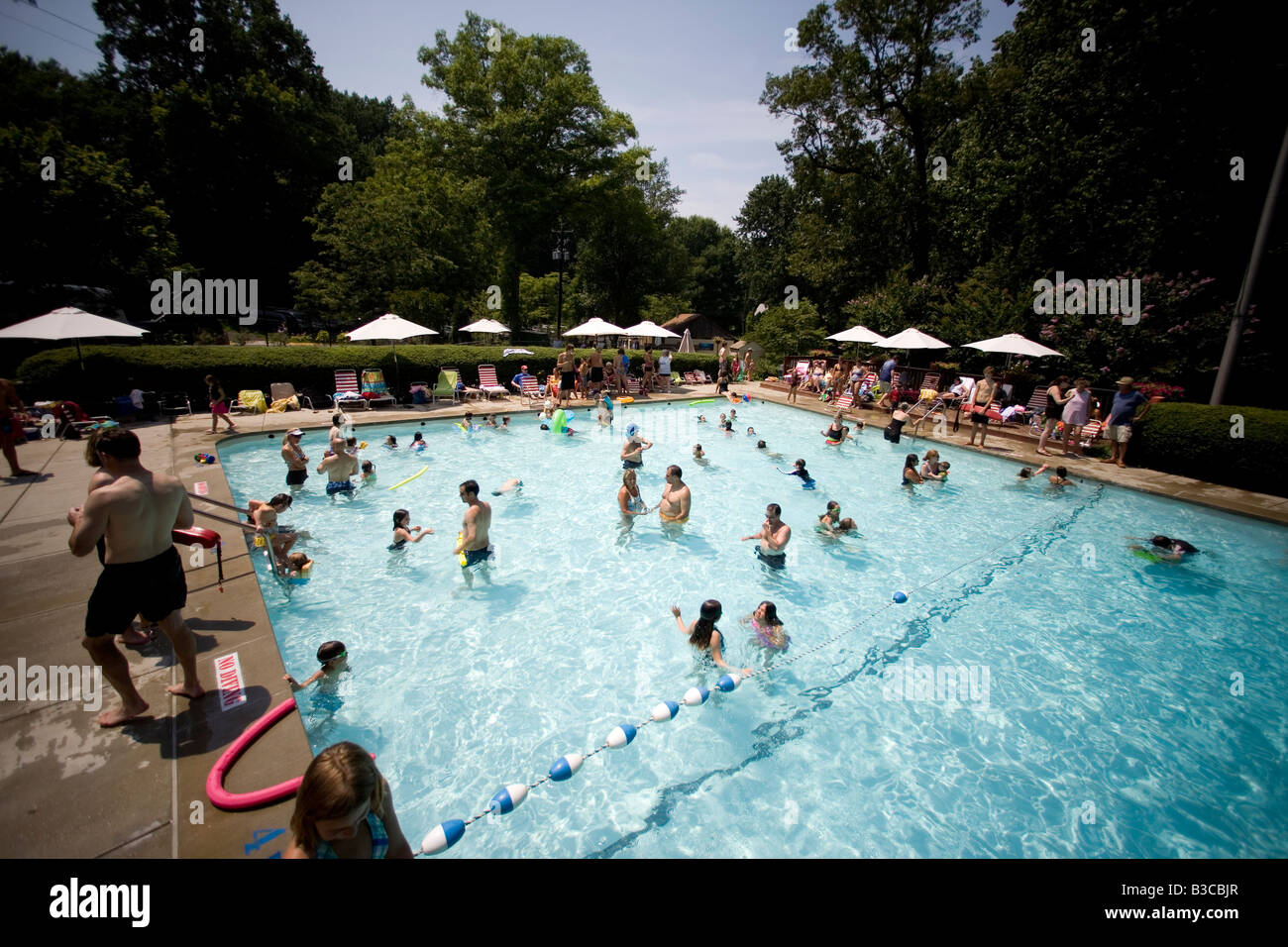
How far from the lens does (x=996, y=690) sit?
5.97 m

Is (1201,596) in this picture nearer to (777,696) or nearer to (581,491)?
(777,696)

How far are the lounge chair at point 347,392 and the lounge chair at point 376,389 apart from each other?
0.23 meters

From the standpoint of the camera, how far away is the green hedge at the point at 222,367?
1252 centimetres

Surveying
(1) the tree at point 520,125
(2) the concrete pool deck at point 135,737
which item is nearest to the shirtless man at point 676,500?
(2) the concrete pool deck at point 135,737

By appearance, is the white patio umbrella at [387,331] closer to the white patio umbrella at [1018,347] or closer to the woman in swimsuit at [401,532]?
the woman in swimsuit at [401,532]

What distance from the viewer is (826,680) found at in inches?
241

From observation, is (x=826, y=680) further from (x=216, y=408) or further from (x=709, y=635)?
(x=216, y=408)

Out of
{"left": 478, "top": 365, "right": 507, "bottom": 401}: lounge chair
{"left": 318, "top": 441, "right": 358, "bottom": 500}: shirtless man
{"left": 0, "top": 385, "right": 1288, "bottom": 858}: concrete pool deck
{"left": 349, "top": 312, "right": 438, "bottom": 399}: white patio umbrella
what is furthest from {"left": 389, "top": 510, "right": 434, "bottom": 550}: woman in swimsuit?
{"left": 478, "top": 365, "right": 507, "bottom": 401}: lounge chair

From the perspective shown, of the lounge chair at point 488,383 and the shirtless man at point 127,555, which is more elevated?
the lounge chair at point 488,383

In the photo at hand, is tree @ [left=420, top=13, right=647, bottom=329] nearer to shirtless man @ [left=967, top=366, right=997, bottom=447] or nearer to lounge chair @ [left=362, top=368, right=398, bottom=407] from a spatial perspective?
lounge chair @ [left=362, top=368, right=398, bottom=407]

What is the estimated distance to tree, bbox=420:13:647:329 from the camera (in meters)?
30.2

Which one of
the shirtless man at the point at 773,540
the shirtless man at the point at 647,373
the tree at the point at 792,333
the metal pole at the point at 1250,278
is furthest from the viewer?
the tree at the point at 792,333

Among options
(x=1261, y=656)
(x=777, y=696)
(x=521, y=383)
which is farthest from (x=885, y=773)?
(x=521, y=383)

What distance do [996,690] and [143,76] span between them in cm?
5500
